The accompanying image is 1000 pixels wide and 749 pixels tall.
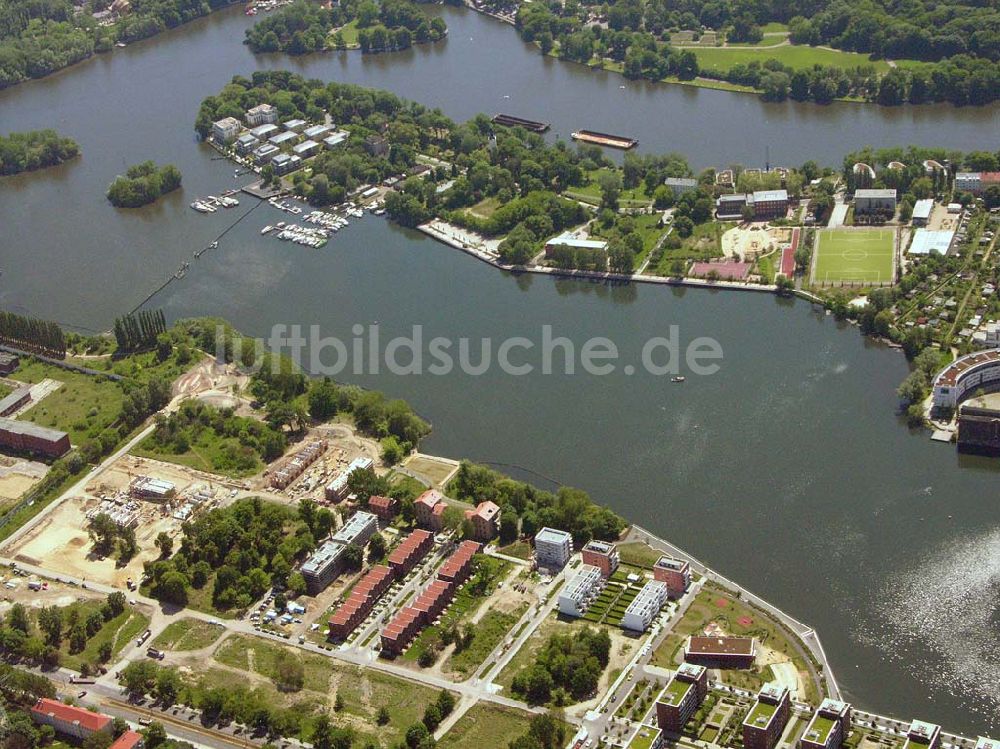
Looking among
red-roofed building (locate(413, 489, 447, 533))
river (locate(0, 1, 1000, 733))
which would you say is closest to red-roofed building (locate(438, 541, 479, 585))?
red-roofed building (locate(413, 489, 447, 533))

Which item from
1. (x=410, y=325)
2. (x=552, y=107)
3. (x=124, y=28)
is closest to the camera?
(x=410, y=325)

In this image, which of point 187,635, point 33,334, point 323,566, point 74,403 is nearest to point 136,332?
point 33,334

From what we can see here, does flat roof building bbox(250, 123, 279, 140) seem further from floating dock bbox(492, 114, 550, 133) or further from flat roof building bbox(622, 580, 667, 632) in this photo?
flat roof building bbox(622, 580, 667, 632)

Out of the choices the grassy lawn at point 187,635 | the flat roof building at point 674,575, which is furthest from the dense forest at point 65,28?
the flat roof building at point 674,575

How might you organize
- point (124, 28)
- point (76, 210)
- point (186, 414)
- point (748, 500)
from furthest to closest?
point (124, 28) → point (76, 210) → point (186, 414) → point (748, 500)

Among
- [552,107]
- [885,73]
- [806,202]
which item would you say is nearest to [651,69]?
[552,107]

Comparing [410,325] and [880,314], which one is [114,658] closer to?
[410,325]
